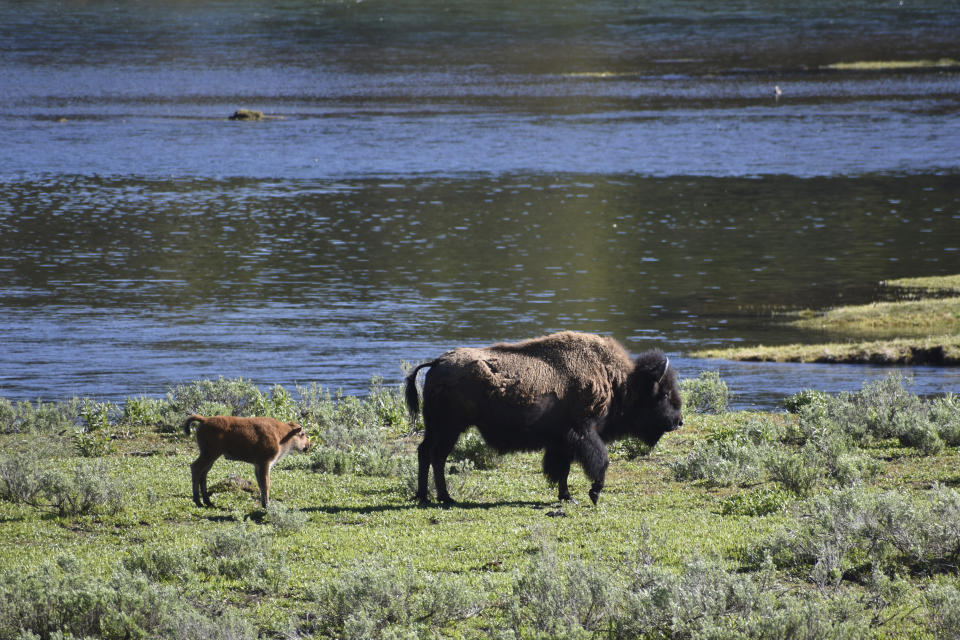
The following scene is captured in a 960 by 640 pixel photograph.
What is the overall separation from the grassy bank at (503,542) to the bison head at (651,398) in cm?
63

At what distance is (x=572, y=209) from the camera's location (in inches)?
2469

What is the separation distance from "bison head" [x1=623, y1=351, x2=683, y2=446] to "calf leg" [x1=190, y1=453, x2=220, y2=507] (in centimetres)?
424

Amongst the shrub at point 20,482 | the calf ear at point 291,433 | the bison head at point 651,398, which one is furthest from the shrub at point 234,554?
the bison head at point 651,398

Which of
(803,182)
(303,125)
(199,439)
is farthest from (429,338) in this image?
(303,125)

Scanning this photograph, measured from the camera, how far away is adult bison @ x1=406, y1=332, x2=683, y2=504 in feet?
37.4

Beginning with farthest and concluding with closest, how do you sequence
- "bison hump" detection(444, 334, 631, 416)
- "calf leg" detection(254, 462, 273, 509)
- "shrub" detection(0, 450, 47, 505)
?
"shrub" detection(0, 450, 47, 505) → "bison hump" detection(444, 334, 631, 416) → "calf leg" detection(254, 462, 273, 509)

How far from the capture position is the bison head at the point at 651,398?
12375mm

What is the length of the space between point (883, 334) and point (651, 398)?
69.1ft

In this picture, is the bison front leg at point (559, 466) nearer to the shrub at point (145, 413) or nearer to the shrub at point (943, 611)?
the shrub at point (943, 611)

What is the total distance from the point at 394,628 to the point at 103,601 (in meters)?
1.94

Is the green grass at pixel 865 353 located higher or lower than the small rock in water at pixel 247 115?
higher

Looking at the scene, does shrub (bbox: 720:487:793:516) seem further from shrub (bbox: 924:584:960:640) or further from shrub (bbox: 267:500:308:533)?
shrub (bbox: 267:500:308:533)

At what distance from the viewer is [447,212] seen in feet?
204

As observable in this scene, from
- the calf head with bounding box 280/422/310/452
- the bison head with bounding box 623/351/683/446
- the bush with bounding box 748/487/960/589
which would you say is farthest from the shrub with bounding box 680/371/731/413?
the bush with bounding box 748/487/960/589
